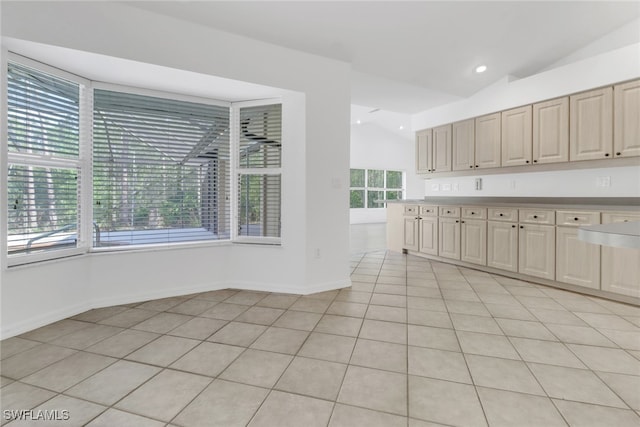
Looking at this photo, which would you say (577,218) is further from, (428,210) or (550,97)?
Answer: (428,210)

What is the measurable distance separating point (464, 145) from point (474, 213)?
3.62 ft

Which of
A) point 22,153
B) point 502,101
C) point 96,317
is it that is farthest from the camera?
point 502,101

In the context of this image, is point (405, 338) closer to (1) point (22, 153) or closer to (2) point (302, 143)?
(2) point (302, 143)

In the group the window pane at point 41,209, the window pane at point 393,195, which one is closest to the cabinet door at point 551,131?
the window pane at point 41,209

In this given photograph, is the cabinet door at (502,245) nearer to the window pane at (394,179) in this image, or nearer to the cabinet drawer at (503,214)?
the cabinet drawer at (503,214)

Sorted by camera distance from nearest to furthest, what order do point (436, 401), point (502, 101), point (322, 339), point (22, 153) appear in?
1. point (436, 401)
2. point (322, 339)
3. point (22, 153)
4. point (502, 101)

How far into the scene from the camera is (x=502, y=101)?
13.3ft

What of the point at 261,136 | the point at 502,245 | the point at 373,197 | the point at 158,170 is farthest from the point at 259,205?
the point at 373,197

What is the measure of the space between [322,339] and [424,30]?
118 inches

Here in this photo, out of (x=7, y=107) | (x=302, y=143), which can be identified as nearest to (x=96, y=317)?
(x=7, y=107)

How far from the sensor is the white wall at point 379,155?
34.3 feet

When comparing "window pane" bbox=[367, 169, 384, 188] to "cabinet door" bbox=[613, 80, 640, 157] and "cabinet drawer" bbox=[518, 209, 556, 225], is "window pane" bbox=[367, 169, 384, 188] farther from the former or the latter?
"cabinet door" bbox=[613, 80, 640, 157]

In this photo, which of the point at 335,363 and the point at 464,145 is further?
the point at 464,145

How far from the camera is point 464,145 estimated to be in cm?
453
